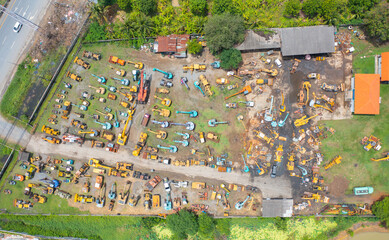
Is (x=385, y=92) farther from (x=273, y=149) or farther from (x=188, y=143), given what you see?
(x=188, y=143)

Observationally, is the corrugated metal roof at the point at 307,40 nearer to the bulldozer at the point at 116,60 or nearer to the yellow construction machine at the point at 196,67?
the yellow construction machine at the point at 196,67

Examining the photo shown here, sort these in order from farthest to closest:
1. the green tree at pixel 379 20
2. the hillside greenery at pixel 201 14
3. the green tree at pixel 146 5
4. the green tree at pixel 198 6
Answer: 1. the green tree at pixel 146 5
2. the green tree at pixel 198 6
3. the hillside greenery at pixel 201 14
4. the green tree at pixel 379 20

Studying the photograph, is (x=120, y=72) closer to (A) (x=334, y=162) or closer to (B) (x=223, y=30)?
(B) (x=223, y=30)

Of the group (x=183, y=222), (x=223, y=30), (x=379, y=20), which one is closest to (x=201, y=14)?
(x=223, y=30)

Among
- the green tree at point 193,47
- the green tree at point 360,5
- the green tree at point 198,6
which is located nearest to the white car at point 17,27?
the green tree at point 198,6

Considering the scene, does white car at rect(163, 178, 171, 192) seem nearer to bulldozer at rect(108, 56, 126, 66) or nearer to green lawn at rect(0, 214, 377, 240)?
green lawn at rect(0, 214, 377, 240)

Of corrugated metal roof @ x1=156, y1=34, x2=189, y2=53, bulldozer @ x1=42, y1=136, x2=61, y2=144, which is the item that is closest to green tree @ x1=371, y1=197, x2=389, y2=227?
corrugated metal roof @ x1=156, y1=34, x2=189, y2=53
